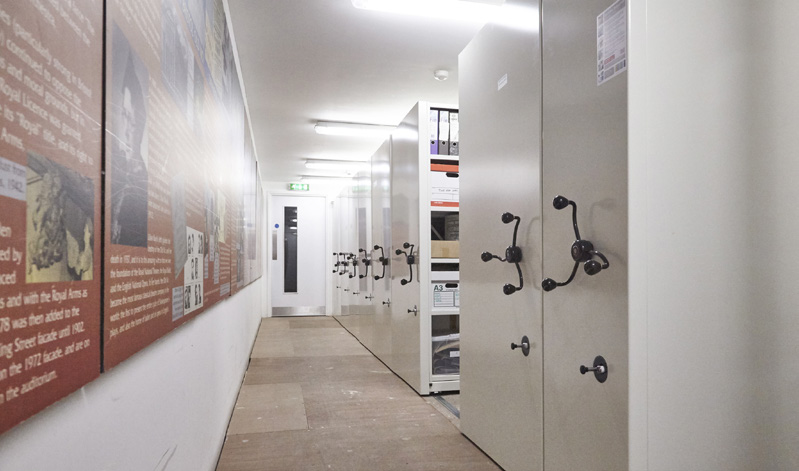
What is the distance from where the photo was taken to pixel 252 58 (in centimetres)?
354

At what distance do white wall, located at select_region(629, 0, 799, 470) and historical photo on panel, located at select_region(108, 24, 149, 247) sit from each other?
3.77 feet

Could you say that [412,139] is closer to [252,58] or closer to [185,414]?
[252,58]

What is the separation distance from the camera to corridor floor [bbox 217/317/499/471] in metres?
2.40

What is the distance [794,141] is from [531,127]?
2.65 feet

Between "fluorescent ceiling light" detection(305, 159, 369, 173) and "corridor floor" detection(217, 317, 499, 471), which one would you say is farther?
"fluorescent ceiling light" detection(305, 159, 369, 173)

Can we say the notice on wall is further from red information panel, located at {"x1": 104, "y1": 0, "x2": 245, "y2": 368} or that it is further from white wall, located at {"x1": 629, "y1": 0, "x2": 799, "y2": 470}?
red information panel, located at {"x1": 104, "y1": 0, "x2": 245, "y2": 368}

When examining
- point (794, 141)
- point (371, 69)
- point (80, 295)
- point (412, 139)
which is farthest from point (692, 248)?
point (371, 69)

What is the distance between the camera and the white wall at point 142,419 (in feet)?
2.15

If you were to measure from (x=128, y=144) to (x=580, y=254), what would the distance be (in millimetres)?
1173

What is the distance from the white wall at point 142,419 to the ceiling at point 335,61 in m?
1.74

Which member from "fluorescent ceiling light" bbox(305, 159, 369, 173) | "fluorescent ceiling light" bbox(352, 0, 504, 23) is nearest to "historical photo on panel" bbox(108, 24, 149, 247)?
"fluorescent ceiling light" bbox(352, 0, 504, 23)

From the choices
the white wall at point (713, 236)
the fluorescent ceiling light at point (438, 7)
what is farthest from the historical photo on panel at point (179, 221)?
the fluorescent ceiling light at point (438, 7)

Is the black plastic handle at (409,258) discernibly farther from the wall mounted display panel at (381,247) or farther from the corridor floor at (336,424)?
the corridor floor at (336,424)

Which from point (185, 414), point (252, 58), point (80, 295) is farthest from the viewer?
point (252, 58)
